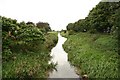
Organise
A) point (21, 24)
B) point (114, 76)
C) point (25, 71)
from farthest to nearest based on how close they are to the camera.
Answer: point (21, 24) < point (25, 71) < point (114, 76)

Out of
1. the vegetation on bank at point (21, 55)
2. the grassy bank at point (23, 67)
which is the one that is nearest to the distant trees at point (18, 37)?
the vegetation on bank at point (21, 55)

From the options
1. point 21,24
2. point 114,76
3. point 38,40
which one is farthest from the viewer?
point 21,24

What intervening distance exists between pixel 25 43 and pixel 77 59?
16.7 feet

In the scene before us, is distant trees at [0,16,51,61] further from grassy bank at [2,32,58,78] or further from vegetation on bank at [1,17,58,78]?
grassy bank at [2,32,58,78]

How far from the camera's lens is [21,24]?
26.5m

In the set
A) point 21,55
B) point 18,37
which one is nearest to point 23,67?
point 21,55

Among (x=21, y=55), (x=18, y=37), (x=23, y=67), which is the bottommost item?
(x=23, y=67)

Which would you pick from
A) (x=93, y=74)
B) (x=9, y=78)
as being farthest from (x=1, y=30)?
(x=93, y=74)

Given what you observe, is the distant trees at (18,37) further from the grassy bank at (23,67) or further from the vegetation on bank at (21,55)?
the grassy bank at (23,67)

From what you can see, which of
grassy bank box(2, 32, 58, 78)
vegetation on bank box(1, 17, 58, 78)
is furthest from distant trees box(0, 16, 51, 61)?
grassy bank box(2, 32, 58, 78)

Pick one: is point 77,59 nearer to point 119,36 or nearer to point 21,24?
point 119,36

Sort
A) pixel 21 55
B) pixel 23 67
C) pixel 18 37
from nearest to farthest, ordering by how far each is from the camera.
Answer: pixel 23 67, pixel 21 55, pixel 18 37

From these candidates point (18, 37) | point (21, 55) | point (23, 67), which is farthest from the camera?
point (18, 37)

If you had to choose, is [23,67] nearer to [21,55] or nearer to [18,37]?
[21,55]
